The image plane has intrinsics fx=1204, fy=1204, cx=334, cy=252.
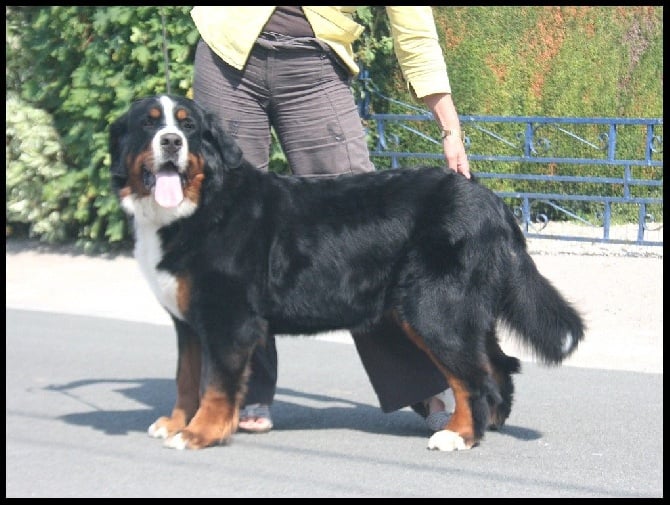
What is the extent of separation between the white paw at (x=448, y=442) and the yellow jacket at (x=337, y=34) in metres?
1.47

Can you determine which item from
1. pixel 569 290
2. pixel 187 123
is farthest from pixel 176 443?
pixel 569 290

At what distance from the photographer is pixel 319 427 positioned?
5.46 meters

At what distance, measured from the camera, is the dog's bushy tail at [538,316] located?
4.96 metres

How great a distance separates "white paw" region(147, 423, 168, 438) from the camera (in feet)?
16.8

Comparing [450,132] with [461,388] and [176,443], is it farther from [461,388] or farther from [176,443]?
[176,443]

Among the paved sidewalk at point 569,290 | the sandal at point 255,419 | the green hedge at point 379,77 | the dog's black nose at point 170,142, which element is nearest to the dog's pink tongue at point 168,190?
the dog's black nose at point 170,142

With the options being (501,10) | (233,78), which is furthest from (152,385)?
(501,10)

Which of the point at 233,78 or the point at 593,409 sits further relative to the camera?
the point at 593,409

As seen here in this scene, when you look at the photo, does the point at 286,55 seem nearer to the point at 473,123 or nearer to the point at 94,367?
the point at 94,367

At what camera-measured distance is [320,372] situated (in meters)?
6.71

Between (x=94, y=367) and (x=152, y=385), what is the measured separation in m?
0.62

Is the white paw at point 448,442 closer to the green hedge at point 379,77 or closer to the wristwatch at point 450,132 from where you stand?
the wristwatch at point 450,132

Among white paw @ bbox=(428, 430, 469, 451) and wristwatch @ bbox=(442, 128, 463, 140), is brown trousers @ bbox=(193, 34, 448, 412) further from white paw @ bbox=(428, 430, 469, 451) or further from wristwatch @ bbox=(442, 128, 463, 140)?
wristwatch @ bbox=(442, 128, 463, 140)

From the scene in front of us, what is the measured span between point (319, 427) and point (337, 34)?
1761mm
